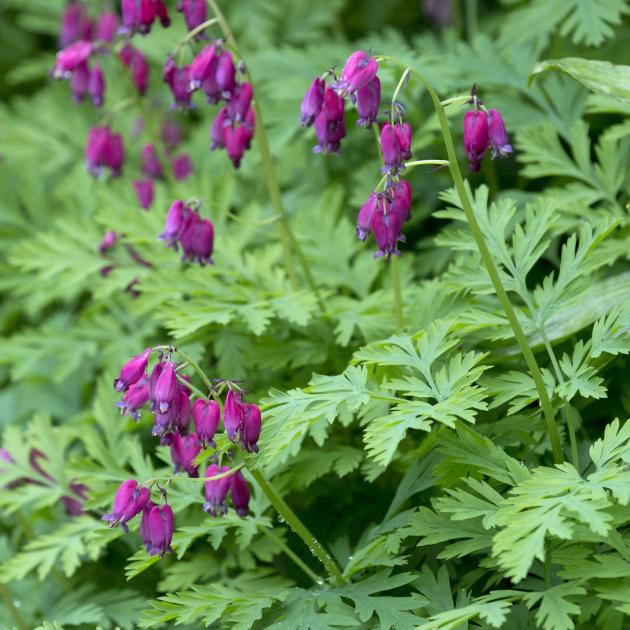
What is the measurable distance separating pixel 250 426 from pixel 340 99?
89 centimetres

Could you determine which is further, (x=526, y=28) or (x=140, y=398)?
(x=526, y=28)

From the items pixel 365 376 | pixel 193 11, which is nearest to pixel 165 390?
pixel 365 376

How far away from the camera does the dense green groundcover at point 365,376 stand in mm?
2059

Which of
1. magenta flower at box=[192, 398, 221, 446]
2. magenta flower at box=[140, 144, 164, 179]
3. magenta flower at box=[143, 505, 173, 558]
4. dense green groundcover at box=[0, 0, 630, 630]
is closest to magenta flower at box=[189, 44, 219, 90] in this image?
dense green groundcover at box=[0, 0, 630, 630]

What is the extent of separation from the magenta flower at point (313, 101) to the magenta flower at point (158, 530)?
106cm

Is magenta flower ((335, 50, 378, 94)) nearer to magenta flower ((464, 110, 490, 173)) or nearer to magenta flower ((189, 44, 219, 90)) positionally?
magenta flower ((464, 110, 490, 173))

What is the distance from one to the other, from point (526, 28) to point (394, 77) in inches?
25.5

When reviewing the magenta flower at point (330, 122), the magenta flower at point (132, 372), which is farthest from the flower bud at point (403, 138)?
the magenta flower at point (132, 372)

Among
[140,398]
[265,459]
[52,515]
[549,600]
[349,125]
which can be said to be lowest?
[52,515]

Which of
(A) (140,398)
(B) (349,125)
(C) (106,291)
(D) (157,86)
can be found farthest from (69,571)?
(D) (157,86)

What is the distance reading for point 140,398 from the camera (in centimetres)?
221

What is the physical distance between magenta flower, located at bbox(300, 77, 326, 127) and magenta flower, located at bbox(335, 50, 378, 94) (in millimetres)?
236

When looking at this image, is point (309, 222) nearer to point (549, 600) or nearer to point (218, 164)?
point (218, 164)

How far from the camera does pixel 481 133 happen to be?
211 cm
